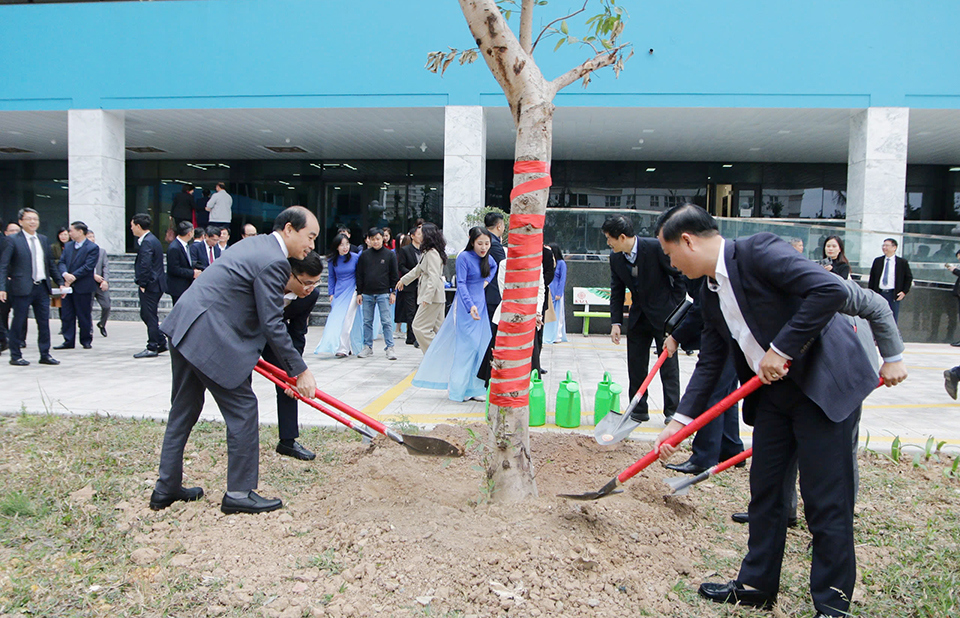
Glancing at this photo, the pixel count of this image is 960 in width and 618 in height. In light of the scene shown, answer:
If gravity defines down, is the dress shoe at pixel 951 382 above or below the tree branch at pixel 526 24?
below

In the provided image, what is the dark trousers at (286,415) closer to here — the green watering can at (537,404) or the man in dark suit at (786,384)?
the green watering can at (537,404)

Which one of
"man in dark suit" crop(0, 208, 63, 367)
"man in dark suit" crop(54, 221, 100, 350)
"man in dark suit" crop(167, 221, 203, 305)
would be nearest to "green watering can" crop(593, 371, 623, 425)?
"man in dark suit" crop(167, 221, 203, 305)

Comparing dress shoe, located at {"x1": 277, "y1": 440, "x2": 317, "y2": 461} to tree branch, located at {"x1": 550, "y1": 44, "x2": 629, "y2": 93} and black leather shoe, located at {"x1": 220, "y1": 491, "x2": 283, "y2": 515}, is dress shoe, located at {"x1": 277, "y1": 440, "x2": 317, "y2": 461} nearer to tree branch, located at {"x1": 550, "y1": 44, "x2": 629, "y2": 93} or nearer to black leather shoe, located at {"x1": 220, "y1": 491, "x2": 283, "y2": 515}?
black leather shoe, located at {"x1": 220, "y1": 491, "x2": 283, "y2": 515}

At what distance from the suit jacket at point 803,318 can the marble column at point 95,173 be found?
15.0 m

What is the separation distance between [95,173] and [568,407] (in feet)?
44.0

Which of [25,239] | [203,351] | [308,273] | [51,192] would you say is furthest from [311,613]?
[51,192]

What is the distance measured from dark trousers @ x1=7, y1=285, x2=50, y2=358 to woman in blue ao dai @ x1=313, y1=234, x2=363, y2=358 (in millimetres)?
3277

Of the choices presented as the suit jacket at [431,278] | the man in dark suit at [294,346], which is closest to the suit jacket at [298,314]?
the man in dark suit at [294,346]

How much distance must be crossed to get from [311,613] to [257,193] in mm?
20765

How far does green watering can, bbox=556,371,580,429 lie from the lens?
520cm

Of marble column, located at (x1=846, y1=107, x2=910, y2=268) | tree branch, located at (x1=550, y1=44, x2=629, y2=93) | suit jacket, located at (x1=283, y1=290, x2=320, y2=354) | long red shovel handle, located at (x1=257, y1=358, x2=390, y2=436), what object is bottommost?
long red shovel handle, located at (x1=257, y1=358, x2=390, y2=436)

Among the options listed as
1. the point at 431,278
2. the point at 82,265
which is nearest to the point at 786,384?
the point at 431,278

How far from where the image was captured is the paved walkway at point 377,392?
5488mm

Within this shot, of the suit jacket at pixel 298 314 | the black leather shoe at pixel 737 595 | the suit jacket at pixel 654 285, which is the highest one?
the suit jacket at pixel 654 285
